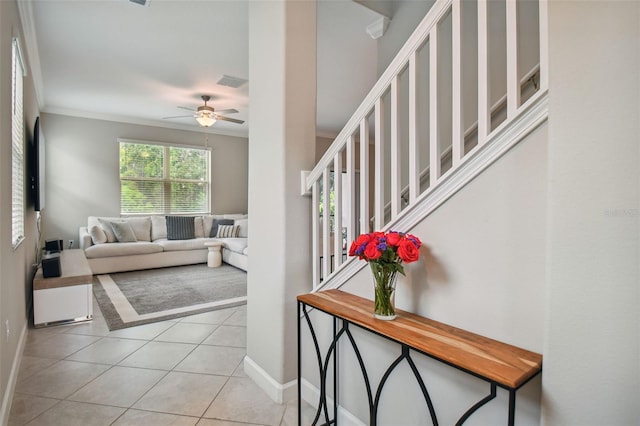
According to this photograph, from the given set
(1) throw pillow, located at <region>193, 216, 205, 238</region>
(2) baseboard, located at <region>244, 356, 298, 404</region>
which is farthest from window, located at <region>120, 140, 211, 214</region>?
(2) baseboard, located at <region>244, 356, 298, 404</region>

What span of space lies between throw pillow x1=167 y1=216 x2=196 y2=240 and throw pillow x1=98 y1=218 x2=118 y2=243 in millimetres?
888

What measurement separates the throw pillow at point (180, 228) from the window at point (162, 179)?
67 centimetres

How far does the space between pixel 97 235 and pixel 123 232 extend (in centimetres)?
38

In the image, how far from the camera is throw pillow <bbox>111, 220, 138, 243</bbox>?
5633 millimetres

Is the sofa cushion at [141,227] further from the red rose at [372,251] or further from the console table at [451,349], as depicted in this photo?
the red rose at [372,251]

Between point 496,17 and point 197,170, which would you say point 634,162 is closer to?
point 496,17

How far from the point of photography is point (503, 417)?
3.46ft

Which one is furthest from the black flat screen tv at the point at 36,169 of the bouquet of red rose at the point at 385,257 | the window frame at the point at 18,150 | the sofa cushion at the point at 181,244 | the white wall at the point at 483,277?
the white wall at the point at 483,277

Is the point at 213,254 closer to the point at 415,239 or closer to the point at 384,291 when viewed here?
the point at 384,291

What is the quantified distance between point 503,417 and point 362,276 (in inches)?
30.0

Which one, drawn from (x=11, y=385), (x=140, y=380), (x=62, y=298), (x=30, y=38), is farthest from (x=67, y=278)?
(x=30, y=38)

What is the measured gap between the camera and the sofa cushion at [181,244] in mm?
5745

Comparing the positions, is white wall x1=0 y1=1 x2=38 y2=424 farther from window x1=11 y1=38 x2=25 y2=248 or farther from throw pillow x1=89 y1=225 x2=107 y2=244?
throw pillow x1=89 y1=225 x2=107 y2=244

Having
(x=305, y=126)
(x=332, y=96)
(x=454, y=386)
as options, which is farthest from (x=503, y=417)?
(x=332, y=96)
